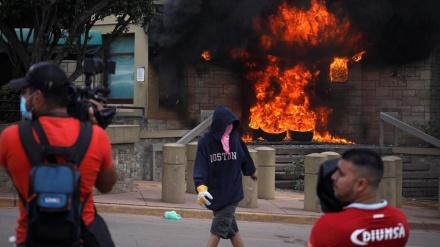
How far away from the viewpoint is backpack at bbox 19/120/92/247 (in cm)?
380

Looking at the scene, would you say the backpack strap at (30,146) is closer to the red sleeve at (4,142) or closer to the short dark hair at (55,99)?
the red sleeve at (4,142)

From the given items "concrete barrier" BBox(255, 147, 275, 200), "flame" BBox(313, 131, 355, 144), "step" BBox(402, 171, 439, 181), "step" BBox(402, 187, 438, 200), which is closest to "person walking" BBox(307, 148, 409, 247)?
"concrete barrier" BBox(255, 147, 275, 200)

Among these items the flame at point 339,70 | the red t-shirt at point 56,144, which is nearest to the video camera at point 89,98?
the red t-shirt at point 56,144

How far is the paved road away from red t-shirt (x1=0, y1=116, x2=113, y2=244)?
5.56 meters

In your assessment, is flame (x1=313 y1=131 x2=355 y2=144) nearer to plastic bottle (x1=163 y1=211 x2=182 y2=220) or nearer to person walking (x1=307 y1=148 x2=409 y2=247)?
plastic bottle (x1=163 y1=211 x2=182 y2=220)

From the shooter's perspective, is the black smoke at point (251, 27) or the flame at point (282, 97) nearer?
the black smoke at point (251, 27)

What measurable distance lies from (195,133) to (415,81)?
24.1 feet

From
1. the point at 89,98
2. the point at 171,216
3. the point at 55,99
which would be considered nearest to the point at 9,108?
the point at 171,216

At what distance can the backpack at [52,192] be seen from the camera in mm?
3805

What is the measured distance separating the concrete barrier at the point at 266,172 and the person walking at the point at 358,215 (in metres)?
10.8

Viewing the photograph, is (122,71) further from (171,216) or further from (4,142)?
→ (4,142)

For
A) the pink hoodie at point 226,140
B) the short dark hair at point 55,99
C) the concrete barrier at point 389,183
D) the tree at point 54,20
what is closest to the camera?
the short dark hair at point 55,99

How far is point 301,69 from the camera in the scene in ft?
76.6

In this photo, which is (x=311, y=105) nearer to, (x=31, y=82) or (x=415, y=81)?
(x=415, y=81)
